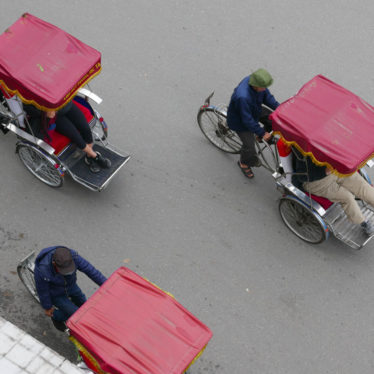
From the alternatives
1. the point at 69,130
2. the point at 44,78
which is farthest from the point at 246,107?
the point at 44,78

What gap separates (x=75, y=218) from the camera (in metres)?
6.22

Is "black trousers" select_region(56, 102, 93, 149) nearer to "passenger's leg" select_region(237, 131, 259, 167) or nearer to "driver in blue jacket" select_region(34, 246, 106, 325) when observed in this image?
"driver in blue jacket" select_region(34, 246, 106, 325)

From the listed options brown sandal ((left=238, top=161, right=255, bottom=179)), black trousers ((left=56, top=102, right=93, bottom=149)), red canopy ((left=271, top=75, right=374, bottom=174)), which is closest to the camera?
red canopy ((left=271, top=75, right=374, bottom=174))

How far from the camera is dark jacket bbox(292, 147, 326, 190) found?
5441mm

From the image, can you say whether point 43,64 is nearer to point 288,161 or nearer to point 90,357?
point 288,161

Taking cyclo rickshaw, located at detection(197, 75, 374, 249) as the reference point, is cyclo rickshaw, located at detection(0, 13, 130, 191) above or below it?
below

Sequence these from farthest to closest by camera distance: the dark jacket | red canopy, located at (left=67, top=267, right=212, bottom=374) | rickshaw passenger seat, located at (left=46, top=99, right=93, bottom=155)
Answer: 1. rickshaw passenger seat, located at (left=46, top=99, right=93, bottom=155)
2. the dark jacket
3. red canopy, located at (left=67, top=267, right=212, bottom=374)

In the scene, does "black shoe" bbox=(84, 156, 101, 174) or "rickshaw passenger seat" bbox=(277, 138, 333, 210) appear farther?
"black shoe" bbox=(84, 156, 101, 174)

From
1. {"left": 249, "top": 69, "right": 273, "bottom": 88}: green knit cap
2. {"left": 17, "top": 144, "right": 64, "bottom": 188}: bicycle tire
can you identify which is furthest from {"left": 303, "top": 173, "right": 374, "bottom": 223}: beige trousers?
{"left": 17, "top": 144, "right": 64, "bottom": 188}: bicycle tire

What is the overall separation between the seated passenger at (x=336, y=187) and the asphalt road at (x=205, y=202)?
61 centimetres

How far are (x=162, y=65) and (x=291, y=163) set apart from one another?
2766 mm

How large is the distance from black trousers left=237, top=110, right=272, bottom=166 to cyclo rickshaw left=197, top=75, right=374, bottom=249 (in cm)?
35

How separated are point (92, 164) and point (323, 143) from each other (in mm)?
2705

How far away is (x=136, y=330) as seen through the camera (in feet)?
13.8
